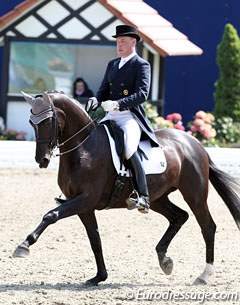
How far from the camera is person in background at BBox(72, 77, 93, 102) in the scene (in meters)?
17.0

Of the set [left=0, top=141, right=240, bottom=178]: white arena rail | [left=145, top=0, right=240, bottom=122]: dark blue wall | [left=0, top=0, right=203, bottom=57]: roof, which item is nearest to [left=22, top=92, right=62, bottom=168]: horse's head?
[left=0, top=141, right=240, bottom=178]: white arena rail

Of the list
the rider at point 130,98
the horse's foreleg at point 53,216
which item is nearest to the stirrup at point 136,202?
the rider at point 130,98

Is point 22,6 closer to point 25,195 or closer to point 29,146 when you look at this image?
point 29,146

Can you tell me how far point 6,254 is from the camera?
858cm

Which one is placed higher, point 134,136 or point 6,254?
point 134,136

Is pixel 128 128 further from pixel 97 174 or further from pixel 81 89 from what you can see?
pixel 81 89

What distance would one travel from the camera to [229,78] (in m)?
17.9

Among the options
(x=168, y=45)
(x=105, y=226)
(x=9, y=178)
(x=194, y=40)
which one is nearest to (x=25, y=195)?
(x=9, y=178)

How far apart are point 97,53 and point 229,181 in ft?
34.2

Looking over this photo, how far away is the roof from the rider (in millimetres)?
8829

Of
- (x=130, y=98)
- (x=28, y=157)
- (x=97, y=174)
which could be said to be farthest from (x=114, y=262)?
(x=28, y=157)

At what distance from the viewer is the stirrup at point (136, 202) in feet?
24.3

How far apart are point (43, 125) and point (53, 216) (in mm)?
716

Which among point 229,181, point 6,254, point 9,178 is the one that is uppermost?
point 229,181
